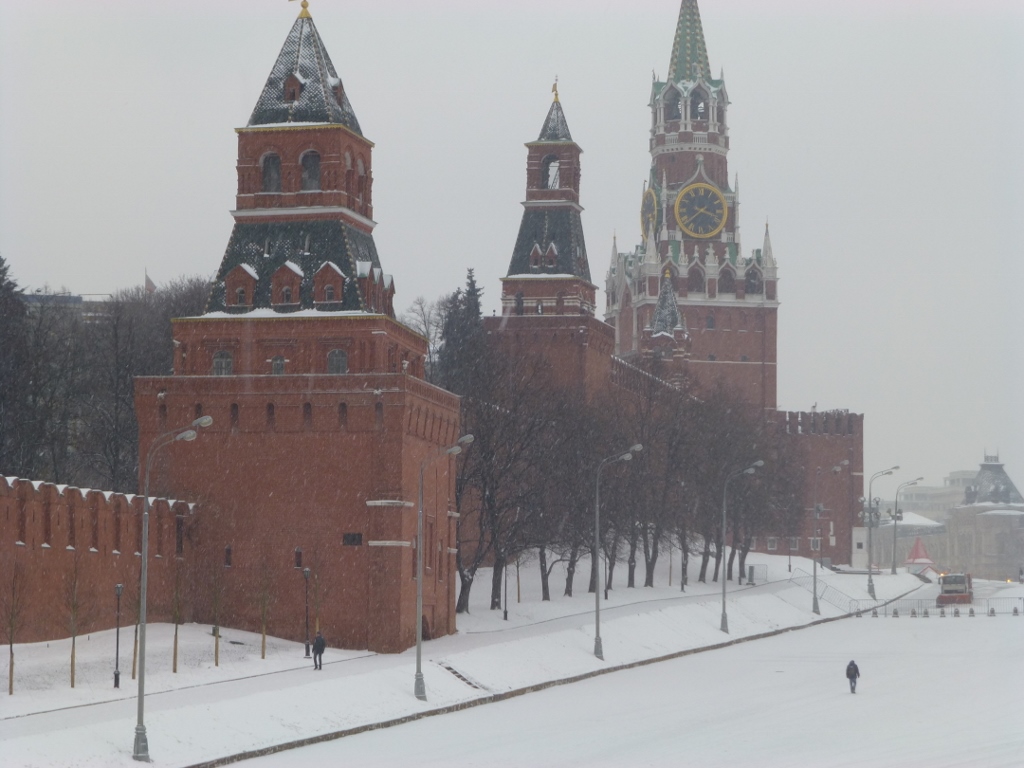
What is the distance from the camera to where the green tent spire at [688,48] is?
153 m

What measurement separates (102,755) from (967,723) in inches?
877

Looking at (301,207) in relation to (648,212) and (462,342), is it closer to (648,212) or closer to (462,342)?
(462,342)

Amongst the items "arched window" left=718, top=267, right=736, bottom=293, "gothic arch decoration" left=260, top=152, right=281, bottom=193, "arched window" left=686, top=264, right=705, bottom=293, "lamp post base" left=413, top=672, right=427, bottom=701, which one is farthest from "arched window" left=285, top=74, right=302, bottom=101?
"arched window" left=718, top=267, right=736, bottom=293

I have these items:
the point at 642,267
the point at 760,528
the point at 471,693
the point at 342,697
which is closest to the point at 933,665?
the point at 471,693

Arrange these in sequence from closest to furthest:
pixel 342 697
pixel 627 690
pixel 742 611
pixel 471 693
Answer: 1. pixel 342 697
2. pixel 471 693
3. pixel 627 690
4. pixel 742 611

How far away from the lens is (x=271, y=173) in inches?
2468

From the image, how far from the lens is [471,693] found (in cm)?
5344

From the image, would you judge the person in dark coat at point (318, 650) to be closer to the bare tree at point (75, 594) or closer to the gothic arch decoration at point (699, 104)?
the bare tree at point (75, 594)

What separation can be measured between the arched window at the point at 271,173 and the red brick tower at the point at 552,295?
3142 cm

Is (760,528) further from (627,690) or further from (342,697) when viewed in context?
(342,697)

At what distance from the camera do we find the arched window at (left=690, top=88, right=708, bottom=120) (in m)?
153

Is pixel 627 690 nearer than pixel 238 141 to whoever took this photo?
Yes

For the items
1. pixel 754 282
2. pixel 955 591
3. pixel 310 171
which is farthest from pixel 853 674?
pixel 754 282

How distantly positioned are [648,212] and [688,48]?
12570mm
